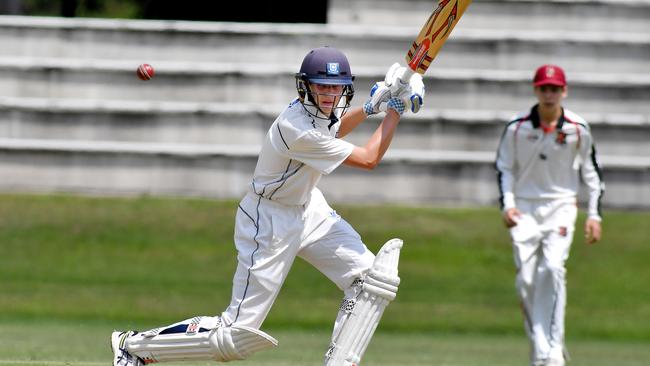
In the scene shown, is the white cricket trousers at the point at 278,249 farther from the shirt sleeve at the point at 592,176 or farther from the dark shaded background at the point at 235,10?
the dark shaded background at the point at 235,10

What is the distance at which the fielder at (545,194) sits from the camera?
25.8ft

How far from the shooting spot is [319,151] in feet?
18.9

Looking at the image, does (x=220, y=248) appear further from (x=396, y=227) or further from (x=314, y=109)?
(x=314, y=109)

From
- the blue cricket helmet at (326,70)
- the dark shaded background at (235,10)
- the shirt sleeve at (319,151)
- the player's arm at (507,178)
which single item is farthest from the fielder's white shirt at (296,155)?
the dark shaded background at (235,10)

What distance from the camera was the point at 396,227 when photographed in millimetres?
13305

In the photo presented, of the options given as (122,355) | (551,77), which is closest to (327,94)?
(122,355)

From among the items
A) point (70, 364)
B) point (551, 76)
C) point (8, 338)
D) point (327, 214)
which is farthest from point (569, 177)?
point (8, 338)

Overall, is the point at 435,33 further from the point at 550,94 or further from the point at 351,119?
the point at 550,94

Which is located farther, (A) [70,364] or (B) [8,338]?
(B) [8,338]

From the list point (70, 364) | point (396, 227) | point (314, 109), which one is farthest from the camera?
point (396, 227)

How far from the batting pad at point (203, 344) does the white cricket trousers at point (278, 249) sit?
0.06 m

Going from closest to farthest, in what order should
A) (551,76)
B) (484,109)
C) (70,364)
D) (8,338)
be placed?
(70,364)
(551,76)
(8,338)
(484,109)

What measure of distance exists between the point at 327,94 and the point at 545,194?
2.69m

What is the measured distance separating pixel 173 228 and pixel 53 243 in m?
1.18
